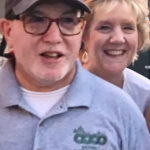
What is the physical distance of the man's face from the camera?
213cm

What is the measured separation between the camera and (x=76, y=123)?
7.14 feet

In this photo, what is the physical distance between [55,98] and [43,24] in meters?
0.38

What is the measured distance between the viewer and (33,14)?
2145 mm

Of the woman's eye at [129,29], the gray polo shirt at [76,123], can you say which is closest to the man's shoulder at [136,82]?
the woman's eye at [129,29]

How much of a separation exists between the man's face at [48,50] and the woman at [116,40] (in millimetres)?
891

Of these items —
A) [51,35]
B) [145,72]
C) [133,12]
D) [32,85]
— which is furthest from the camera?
[145,72]

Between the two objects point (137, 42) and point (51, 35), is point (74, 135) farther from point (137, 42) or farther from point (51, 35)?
point (137, 42)

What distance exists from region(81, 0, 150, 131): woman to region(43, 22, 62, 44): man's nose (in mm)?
1001

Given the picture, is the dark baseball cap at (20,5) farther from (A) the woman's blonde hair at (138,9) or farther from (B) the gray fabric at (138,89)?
(B) the gray fabric at (138,89)

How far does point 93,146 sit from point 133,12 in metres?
1.25

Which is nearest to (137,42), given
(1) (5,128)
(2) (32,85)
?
(2) (32,85)

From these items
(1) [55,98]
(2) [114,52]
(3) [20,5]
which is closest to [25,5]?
(3) [20,5]

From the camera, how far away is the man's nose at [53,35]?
2.11m

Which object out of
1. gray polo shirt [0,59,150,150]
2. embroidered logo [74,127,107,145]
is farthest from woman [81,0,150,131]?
embroidered logo [74,127,107,145]
